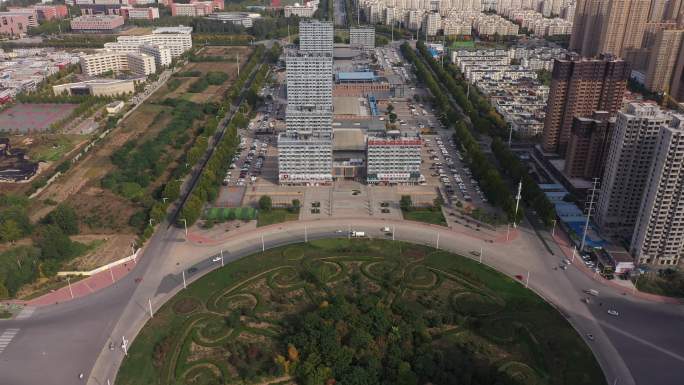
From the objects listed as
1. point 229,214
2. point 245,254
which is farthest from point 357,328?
point 229,214

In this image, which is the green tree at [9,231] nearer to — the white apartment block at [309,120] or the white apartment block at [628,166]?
the white apartment block at [309,120]

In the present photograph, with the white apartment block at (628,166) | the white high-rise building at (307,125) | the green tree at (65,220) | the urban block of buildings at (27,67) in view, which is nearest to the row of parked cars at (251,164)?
the white high-rise building at (307,125)

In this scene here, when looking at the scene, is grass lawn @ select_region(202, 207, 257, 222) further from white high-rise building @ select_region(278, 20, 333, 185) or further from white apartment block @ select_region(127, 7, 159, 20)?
white apartment block @ select_region(127, 7, 159, 20)

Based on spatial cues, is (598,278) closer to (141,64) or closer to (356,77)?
(356,77)

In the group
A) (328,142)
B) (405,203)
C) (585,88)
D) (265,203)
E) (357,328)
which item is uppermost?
(585,88)

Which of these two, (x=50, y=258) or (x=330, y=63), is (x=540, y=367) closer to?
(x=50, y=258)

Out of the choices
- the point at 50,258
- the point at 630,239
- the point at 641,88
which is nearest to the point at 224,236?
the point at 50,258

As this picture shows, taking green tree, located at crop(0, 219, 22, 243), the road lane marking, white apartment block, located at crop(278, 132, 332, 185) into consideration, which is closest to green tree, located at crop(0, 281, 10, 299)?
green tree, located at crop(0, 219, 22, 243)
